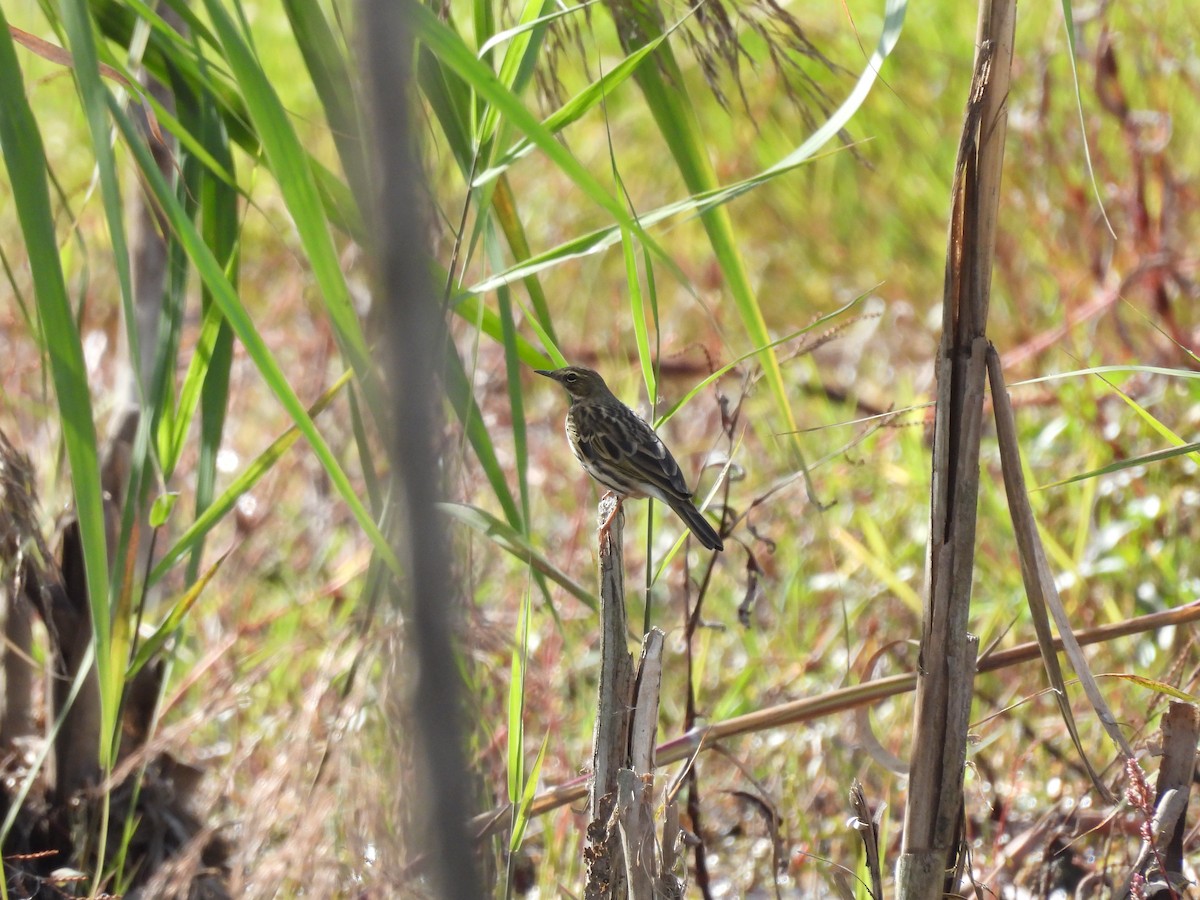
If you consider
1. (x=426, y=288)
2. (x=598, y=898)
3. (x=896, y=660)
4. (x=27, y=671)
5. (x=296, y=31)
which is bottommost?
(x=598, y=898)

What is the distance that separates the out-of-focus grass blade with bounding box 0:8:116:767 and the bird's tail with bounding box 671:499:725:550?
1028 mm

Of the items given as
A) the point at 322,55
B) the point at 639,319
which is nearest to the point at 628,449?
the point at 639,319

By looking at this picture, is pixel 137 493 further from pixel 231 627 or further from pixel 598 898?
pixel 231 627

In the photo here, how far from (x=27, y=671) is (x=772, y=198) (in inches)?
184

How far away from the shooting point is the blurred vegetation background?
166 cm

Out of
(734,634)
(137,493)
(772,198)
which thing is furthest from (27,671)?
(772,198)

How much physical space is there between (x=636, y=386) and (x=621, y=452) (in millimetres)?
608

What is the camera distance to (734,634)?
13.3 ft

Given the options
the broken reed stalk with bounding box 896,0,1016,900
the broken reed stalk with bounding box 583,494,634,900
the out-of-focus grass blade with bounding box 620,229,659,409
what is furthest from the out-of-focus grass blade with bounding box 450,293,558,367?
the broken reed stalk with bounding box 896,0,1016,900

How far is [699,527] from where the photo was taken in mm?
2385

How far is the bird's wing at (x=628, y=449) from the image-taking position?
259 cm

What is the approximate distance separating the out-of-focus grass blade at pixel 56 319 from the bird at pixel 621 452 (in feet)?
2.83

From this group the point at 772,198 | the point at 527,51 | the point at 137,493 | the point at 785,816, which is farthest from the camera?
the point at 772,198

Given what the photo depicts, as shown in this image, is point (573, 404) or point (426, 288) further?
point (573, 404)
